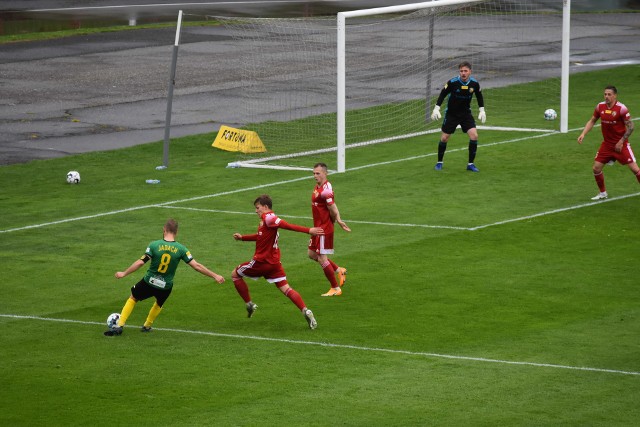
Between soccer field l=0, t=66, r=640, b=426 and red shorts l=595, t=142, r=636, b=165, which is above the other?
red shorts l=595, t=142, r=636, b=165

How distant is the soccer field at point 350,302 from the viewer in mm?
13680

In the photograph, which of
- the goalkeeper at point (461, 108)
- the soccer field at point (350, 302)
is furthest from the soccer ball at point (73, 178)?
the goalkeeper at point (461, 108)

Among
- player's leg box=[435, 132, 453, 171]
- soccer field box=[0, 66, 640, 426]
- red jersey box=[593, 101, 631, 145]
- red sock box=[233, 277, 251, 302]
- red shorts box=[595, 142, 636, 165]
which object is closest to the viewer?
soccer field box=[0, 66, 640, 426]

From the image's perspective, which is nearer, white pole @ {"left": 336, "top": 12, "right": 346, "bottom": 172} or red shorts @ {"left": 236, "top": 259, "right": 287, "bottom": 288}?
red shorts @ {"left": 236, "top": 259, "right": 287, "bottom": 288}

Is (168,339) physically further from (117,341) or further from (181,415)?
(181,415)

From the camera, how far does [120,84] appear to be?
3838 cm

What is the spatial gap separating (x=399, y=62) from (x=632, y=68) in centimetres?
776

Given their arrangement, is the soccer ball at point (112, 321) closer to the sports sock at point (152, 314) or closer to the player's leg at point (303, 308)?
the sports sock at point (152, 314)

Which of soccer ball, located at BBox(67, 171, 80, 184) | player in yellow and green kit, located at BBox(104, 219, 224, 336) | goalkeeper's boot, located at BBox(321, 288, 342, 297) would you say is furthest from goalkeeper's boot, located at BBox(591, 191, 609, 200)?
soccer ball, located at BBox(67, 171, 80, 184)

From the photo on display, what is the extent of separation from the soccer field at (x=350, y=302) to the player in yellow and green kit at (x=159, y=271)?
1.01 feet

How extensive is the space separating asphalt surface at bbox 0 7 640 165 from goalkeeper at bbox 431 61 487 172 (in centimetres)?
755

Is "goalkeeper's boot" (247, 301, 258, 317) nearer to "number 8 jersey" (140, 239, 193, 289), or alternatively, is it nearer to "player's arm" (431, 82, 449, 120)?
"number 8 jersey" (140, 239, 193, 289)

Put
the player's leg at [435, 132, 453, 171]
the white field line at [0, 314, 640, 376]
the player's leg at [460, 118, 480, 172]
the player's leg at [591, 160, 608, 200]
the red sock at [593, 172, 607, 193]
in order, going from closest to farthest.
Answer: the white field line at [0, 314, 640, 376] < the player's leg at [591, 160, 608, 200] < the red sock at [593, 172, 607, 193] < the player's leg at [460, 118, 480, 172] < the player's leg at [435, 132, 453, 171]

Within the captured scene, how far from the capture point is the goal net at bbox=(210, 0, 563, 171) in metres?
30.9
